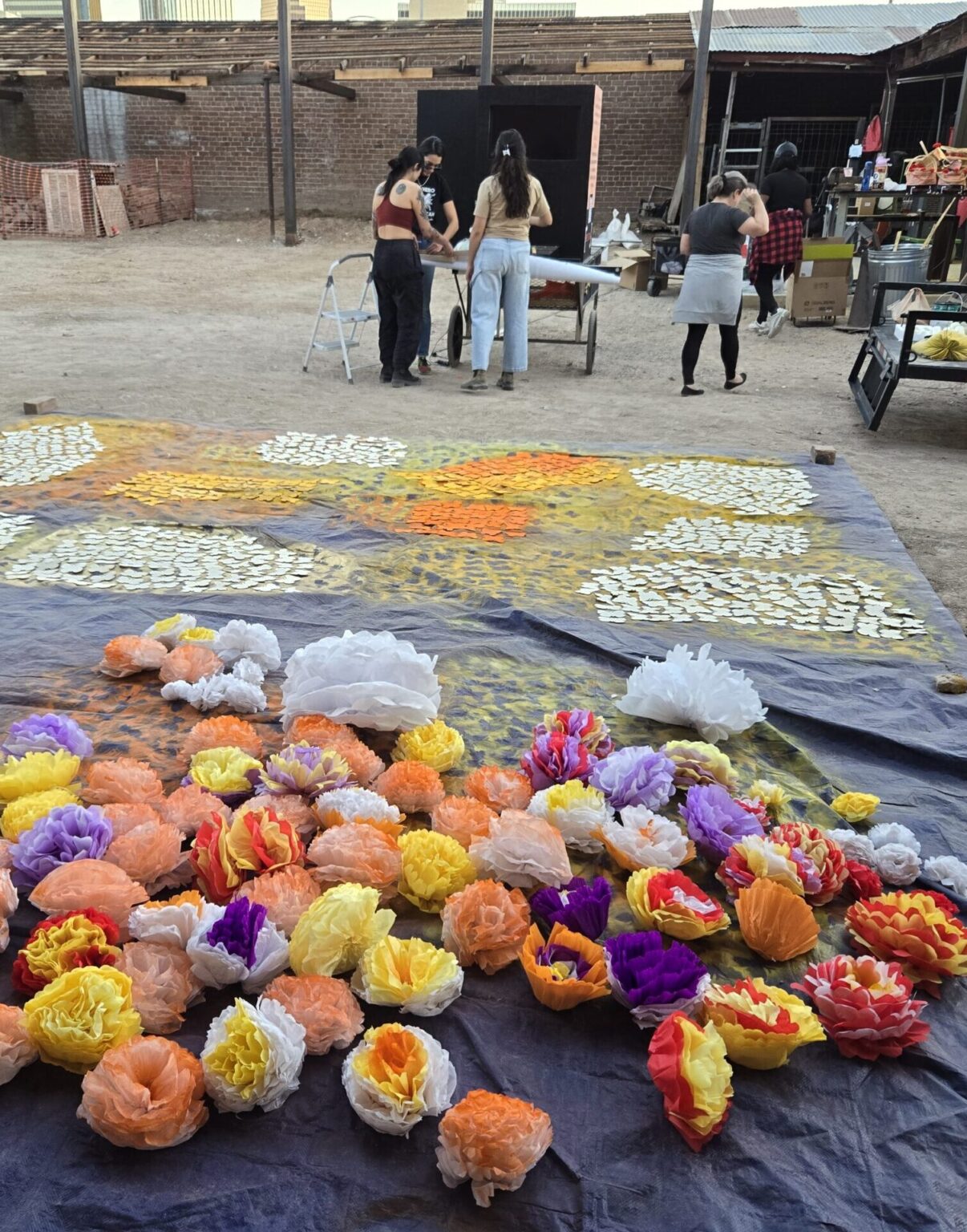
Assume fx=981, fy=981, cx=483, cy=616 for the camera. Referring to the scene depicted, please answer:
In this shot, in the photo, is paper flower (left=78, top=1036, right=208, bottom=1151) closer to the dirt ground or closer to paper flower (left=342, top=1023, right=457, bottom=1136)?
paper flower (left=342, top=1023, right=457, bottom=1136)

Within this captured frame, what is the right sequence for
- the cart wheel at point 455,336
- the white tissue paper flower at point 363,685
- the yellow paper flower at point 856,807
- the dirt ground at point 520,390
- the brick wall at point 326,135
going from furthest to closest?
the brick wall at point 326,135 < the cart wheel at point 455,336 < the dirt ground at point 520,390 < the white tissue paper flower at point 363,685 < the yellow paper flower at point 856,807

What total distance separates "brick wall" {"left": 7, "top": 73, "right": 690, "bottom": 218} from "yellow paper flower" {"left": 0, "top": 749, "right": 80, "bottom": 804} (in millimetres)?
15391

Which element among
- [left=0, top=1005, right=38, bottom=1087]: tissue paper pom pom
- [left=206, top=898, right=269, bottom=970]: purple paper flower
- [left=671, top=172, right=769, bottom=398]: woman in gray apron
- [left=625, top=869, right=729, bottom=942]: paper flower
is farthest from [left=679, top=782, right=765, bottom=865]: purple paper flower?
[left=671, top=172, right=769, bottom=398]: woman in gray apron

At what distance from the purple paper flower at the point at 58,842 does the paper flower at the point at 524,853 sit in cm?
59

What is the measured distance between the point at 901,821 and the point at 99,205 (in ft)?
50.9

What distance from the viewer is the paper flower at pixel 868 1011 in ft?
4.28

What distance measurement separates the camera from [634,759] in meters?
1.81

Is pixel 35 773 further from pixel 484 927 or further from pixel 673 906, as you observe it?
pixel 673 906

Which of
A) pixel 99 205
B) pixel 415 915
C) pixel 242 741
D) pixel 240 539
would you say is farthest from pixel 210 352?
pixel 99 205

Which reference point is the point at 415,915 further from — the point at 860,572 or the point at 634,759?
the point at 860,572

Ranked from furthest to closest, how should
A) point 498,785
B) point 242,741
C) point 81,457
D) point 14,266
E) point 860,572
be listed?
point 14,266 < point 81,457 < point 860,572 < point 242,741 < point 498,785

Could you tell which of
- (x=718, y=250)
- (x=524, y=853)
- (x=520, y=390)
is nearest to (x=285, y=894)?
(x=524, y=853)

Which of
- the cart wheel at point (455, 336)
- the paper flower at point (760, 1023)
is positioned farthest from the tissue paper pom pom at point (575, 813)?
→ the cart wheel at point (455, 336)

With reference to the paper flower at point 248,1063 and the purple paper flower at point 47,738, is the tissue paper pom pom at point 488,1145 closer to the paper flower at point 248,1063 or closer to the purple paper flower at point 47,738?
the paper flower at point 248,1063
